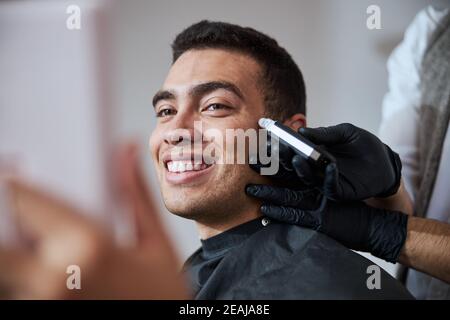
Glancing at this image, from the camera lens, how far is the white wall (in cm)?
122

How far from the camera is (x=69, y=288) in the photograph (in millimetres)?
669

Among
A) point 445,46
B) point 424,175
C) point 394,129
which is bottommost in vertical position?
point 424,175

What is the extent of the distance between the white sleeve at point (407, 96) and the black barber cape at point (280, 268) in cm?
54

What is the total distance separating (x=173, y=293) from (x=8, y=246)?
19 centimetres

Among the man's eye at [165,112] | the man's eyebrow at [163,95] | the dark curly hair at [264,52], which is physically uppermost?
the dark curly hair at [264,52]

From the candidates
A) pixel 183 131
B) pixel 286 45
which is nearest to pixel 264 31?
pixel 286 45

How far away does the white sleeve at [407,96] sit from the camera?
151 cm

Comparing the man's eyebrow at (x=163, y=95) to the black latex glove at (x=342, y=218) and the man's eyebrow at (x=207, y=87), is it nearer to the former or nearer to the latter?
the man's eyebrow at (x=207, y=87)

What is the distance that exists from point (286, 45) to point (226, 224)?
0.51 metres

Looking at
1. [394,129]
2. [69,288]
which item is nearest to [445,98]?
[394,129]

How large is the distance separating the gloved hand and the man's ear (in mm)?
127

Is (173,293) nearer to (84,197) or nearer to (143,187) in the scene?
(143,187)

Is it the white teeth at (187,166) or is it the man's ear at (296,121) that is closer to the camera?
the white teeth at (187,166)

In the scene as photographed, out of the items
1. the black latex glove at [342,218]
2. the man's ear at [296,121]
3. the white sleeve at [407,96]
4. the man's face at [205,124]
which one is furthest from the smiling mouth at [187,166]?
the white sleeve at [407,96]
